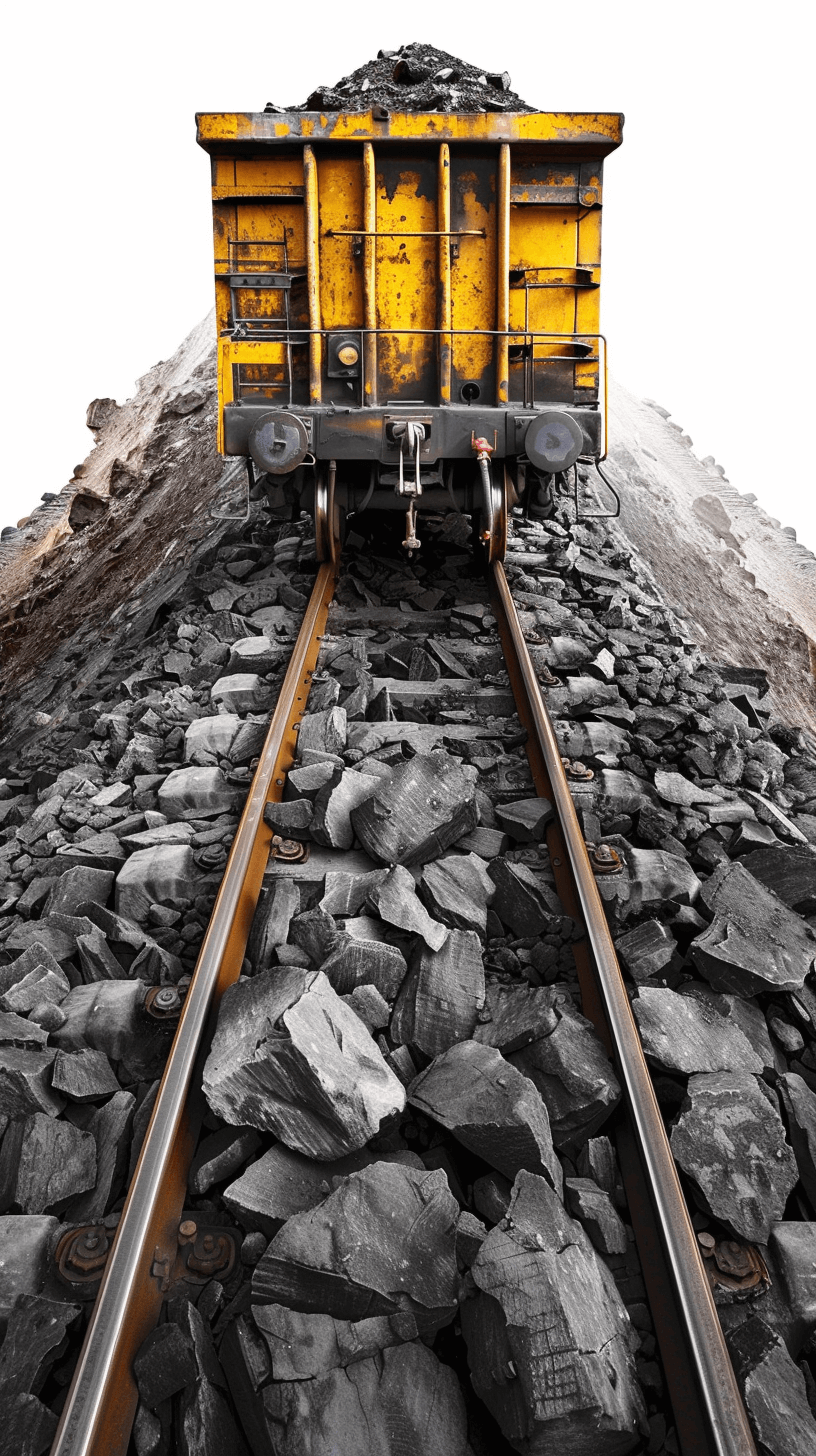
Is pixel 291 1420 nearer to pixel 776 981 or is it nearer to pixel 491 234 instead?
pixel 776 981

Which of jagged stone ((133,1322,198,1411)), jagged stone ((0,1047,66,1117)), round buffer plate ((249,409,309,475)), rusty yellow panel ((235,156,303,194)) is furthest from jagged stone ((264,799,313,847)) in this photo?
rusty yellow panel ((235,156,303,194))

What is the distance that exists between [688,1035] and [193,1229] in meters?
1.39

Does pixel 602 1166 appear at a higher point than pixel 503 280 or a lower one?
lower

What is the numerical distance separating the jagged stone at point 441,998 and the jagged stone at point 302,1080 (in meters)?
0.17

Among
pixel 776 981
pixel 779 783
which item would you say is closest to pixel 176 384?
pixel 779 783

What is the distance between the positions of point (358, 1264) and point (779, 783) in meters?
2.96

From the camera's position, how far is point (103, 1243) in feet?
6.46

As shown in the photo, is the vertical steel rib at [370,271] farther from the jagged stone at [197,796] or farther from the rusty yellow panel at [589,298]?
the jagged stone at [197,796]

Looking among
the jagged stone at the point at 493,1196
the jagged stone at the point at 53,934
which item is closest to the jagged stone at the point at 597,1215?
the jagged stone at the point at 493,1196

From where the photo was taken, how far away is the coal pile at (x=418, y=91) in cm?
572

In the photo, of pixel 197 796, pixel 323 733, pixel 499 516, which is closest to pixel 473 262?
pixel 499 516

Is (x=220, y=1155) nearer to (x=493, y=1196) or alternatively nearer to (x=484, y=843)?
(x=493, y=1196)

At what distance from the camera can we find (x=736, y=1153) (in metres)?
2.10

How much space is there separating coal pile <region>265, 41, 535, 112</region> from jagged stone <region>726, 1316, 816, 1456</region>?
6.60 metres
